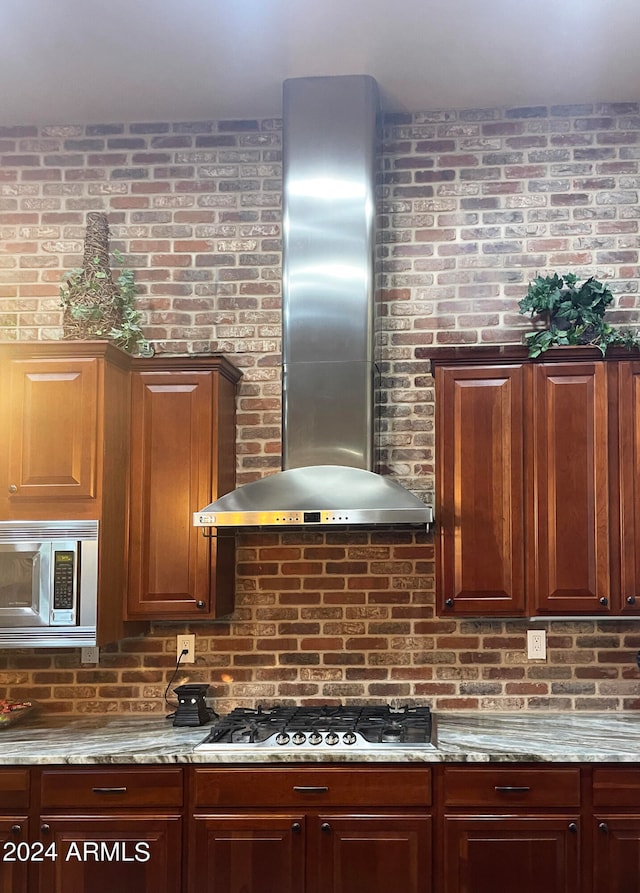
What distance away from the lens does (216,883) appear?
2.91 m

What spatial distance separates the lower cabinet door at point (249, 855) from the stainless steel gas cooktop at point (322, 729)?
24 cm

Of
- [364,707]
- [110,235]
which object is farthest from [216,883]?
[110,235]

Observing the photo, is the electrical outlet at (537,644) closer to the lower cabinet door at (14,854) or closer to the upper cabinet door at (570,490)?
the upper cabinet door at (570,490)

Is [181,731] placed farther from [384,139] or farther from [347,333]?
[384,139]

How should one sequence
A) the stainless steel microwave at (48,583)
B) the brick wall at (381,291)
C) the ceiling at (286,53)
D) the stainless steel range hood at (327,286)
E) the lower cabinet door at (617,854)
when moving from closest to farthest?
the lower cabinet door at (617,854)
the ceiling at (286,53)
the stainless steel microwave at (48,583)
the stainless steel range hood at (327,286)
the brick wall at (381,291)

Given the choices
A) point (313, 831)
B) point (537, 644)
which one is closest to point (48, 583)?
point (313, 831)

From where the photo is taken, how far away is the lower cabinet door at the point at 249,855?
290 cm

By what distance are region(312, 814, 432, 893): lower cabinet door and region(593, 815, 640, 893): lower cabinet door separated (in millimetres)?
578

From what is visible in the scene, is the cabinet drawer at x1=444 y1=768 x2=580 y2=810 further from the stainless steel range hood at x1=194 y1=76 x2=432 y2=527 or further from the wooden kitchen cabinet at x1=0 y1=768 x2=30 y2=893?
the wooden kitchen cabinet at x1=0 y1=768 x2=30 y2=893

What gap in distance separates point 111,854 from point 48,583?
0.98 metres

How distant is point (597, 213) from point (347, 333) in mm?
1254

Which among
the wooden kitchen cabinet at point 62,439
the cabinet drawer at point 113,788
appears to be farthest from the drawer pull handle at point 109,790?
the wooden kitchen cabinet at point 62,439

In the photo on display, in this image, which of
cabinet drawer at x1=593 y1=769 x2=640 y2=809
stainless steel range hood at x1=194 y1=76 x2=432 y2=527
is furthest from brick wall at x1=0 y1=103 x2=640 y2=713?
cabinet drawer at x1=593 y1=769 x2=640 y2=809

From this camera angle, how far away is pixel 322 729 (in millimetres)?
3100
